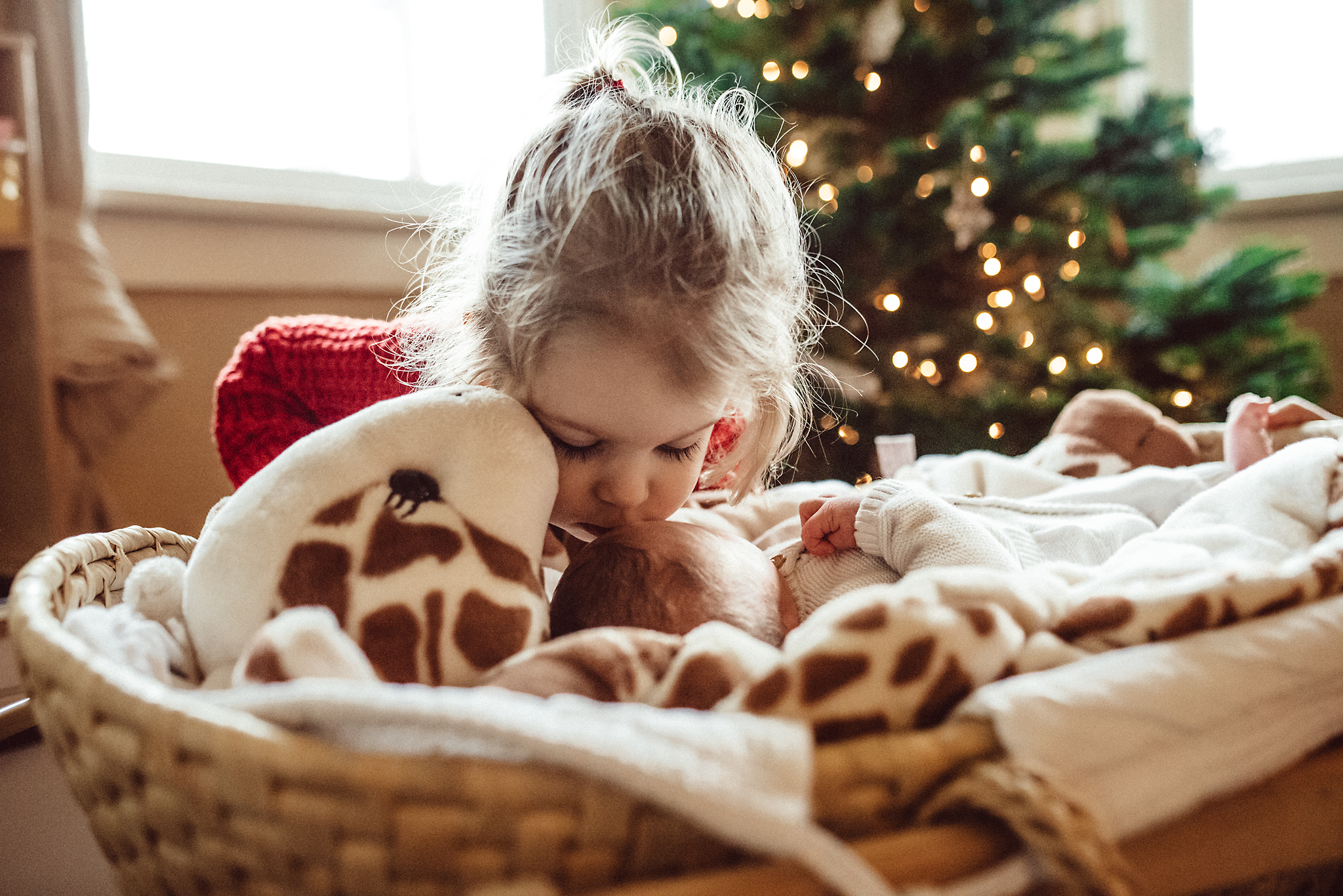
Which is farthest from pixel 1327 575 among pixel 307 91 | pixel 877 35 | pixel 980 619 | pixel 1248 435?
pixel 307 91

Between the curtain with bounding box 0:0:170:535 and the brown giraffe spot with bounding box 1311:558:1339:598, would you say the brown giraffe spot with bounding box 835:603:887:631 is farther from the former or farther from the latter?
the curtain with bounding box 0:0:170:535

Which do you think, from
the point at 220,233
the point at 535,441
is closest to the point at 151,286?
the point at 220,233

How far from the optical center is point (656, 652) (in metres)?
0.41

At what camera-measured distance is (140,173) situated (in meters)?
1.57

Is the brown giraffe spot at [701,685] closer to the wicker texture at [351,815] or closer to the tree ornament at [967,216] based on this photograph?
the wicker texture at [351,815]

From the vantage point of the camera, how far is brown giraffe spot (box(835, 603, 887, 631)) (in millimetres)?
343

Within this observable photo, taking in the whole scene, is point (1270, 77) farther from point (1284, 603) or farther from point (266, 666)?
point (266, 666)

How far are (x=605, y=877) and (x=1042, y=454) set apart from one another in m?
0.95

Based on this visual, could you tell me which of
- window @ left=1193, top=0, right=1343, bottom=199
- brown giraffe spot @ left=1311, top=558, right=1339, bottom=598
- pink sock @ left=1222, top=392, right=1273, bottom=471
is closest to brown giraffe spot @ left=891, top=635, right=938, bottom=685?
brown giraffe spot @ left=1311, top=558, right=1339, bottom=598

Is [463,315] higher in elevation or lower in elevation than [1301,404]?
higher

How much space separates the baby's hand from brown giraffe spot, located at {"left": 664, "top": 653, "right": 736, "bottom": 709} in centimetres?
35

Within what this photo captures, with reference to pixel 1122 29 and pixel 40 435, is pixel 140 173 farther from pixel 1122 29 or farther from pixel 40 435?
pixel 1122 29

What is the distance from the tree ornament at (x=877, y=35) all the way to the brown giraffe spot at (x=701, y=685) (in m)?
1.29

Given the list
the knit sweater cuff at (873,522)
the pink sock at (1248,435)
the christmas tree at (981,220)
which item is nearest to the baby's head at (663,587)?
the knit sweater cuff at (873,522)
